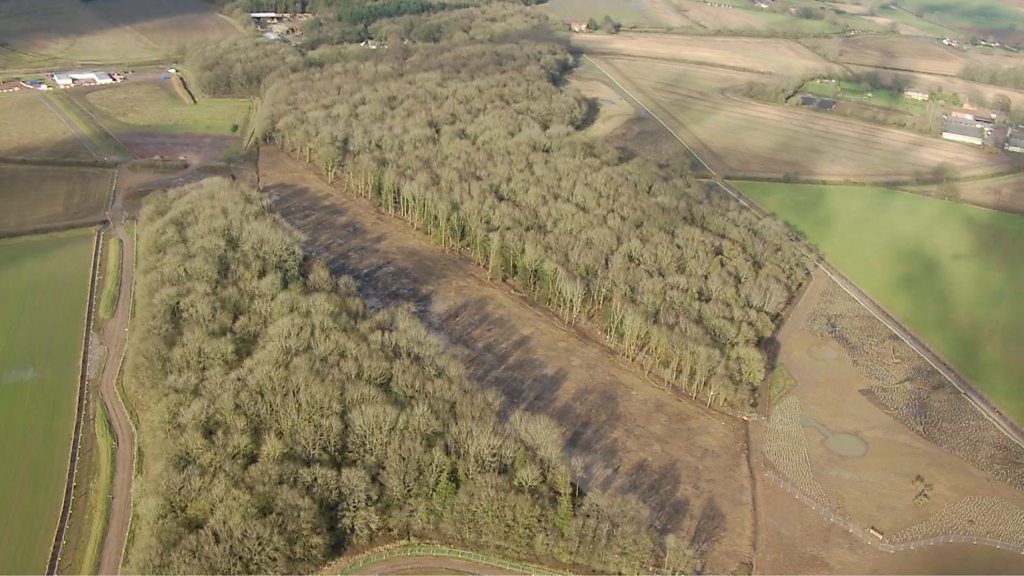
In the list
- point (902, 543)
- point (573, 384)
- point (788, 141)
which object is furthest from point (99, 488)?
point (788, 141)

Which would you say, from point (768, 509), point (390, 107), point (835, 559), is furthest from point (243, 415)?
point (390, 107)

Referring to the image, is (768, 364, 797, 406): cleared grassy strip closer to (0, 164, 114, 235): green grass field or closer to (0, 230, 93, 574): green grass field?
(0, 230, 93, 574): green grass field

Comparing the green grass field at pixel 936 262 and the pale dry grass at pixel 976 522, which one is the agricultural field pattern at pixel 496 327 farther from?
the green grass field at pixel 936 262

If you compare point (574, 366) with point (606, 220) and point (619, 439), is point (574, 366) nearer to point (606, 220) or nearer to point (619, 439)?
point (619, 439)

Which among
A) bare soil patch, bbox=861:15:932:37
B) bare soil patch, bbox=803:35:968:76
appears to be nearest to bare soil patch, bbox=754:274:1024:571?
bare soil patch, bbox=803:35:968:76

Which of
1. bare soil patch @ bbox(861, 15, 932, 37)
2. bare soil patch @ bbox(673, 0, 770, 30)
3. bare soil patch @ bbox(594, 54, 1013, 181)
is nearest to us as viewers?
bare soil patch @ bbox(594, 54, 1013, 181)
